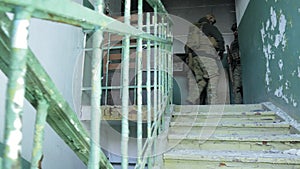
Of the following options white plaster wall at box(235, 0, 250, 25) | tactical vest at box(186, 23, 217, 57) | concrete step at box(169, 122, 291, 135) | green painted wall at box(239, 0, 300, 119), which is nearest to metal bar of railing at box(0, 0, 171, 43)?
concrete step at box(169, 122, 291, 135)

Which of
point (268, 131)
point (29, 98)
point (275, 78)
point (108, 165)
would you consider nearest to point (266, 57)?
point (275, 78)

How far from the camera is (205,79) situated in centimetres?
320

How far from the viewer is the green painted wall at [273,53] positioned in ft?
6.27

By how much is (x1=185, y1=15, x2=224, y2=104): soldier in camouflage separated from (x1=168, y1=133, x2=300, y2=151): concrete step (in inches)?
53.1

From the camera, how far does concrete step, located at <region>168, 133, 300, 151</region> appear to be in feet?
5.36

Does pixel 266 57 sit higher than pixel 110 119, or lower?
higher

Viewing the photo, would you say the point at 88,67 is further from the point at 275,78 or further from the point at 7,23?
the point at 7,23

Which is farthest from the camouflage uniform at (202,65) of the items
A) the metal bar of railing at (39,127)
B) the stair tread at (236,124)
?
the metal bar of railing at (39,127)

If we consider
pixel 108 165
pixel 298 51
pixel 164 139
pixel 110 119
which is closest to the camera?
pixel 108 165

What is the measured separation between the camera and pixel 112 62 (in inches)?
143

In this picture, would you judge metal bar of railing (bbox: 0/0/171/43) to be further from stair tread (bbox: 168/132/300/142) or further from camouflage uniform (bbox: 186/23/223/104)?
camouflage uniform (bbox: 186/23/223/104)

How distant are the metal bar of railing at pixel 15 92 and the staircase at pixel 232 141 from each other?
1.25 meters

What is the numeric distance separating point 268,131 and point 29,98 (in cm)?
173

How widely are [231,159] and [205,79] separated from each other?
1.78 metres
